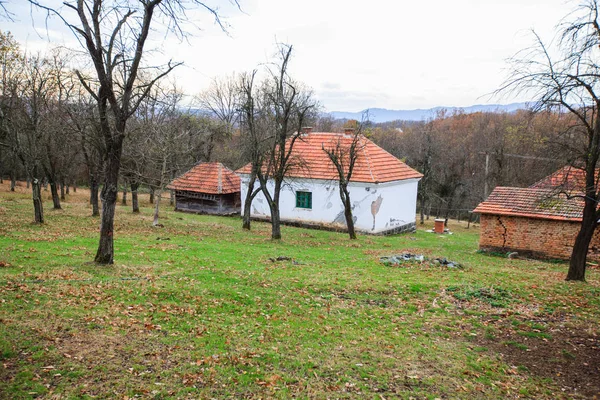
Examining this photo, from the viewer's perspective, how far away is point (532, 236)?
19.8m

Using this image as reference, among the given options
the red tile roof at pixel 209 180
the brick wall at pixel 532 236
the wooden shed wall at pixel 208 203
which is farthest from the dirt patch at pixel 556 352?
the wooden shed wall at pixel 208 203

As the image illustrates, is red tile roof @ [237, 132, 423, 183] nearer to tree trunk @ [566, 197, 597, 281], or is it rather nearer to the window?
the window

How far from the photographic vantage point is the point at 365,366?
6602 mm

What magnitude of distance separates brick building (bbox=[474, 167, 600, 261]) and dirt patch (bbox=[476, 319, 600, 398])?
10.8m

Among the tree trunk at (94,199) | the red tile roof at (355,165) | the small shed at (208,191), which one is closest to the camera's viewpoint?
the tree trunk at (94,199)

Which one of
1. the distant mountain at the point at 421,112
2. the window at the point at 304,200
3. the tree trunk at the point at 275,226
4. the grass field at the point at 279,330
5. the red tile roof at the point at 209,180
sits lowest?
the grass field at the point at 279,330

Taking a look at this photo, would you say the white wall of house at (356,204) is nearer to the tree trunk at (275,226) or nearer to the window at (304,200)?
the window at (304,200)

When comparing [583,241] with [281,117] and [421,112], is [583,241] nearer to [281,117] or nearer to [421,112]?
[281,117]

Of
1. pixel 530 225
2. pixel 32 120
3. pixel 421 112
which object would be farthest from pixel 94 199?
pixel 421 112

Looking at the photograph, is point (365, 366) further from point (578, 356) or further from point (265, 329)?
point (578, 356)

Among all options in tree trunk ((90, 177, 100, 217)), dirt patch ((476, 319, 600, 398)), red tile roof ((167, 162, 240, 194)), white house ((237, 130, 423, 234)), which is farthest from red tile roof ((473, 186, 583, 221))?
tree trunk ((90, 177, 100, 217))

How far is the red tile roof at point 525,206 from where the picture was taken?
18734 mm

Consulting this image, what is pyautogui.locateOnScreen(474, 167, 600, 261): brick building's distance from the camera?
18.7m

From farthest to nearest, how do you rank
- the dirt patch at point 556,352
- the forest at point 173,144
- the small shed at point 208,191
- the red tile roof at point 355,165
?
1. the small shed at point 208,191
2. the red tile roof at point 355,165
3. the forest at point 173,144
4. the dirt patch at point 556,352
